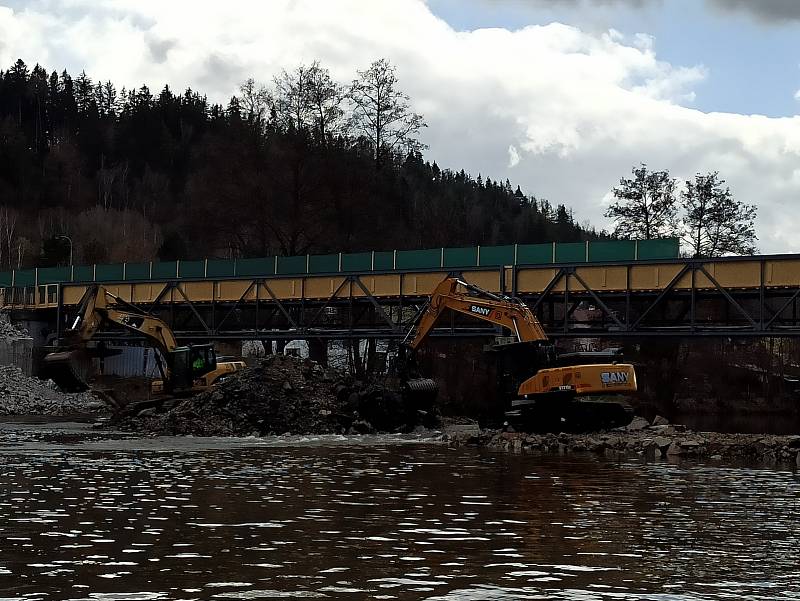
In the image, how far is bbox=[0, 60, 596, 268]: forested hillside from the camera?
68688mm

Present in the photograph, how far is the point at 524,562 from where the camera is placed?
44.4 feet

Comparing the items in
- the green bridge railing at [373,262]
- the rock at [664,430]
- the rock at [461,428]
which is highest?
the green bridge railing at [373,262]

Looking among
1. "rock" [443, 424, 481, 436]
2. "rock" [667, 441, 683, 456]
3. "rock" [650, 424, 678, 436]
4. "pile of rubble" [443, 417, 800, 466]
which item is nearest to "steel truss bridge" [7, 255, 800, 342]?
"rock" [443, 424, 481, 436]

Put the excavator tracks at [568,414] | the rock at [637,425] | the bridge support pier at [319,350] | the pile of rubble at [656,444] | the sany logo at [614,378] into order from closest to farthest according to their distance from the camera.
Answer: the pile of rubble at [656,444] < the sany logo at [614,378] < the excavator tracks at [568,414] < the rock at [637,425] < the bridge support pier at [319,350]

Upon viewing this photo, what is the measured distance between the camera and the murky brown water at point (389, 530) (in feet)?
39.4

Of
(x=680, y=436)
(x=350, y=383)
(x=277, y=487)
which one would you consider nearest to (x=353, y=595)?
(x=277, y=487)

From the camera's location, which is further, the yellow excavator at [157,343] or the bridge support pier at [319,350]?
the bridge support pier at [319,350]

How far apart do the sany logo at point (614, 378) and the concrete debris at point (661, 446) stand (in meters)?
1.51

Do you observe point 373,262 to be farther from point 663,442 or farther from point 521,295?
point 663,442

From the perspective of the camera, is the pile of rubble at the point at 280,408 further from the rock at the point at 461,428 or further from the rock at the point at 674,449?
the rock at the point at 674,449

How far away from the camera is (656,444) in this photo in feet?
103

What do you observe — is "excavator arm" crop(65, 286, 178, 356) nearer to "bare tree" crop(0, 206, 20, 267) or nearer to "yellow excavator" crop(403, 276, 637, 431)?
"yellow excavator" crop(403, 276, 637, 431)

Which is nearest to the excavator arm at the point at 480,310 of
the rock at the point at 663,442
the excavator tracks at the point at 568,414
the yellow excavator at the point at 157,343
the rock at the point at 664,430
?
the excavator tracks at the point at 568,414

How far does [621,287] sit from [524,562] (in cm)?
3427
